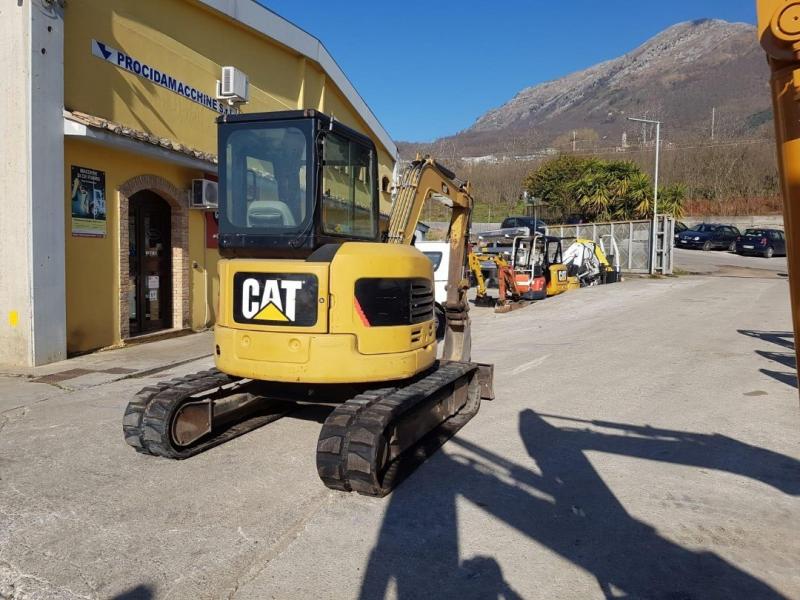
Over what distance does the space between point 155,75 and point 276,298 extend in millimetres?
8727

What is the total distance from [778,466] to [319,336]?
3.93 m

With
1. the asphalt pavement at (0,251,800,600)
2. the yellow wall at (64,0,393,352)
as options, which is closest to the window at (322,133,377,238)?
the asphalt pavement at (0,251,800,600)

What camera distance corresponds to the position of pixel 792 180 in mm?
2461

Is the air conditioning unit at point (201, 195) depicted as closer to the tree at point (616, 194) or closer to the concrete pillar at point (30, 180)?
the concrete pillar at point (30, 180)

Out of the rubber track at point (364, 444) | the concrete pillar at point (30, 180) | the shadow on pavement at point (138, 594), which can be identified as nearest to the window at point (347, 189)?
the rubber track at point (364, 444)

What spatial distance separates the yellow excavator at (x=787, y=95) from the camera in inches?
94.0

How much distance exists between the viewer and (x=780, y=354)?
1000cm

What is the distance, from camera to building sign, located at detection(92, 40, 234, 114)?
34.4 feet

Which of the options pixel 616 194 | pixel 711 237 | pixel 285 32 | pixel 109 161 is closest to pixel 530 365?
pixel 109 161

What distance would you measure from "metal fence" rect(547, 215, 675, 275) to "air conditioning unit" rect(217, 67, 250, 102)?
1831cm

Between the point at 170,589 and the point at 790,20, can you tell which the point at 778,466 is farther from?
the point at 170,589

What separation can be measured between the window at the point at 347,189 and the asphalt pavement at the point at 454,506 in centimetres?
205

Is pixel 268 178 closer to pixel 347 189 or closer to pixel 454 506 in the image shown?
pixel 347 189

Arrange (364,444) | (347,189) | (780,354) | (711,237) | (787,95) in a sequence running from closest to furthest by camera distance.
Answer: (787,95)
(364,444)
(347,189)
(780,354)
(711,237)
